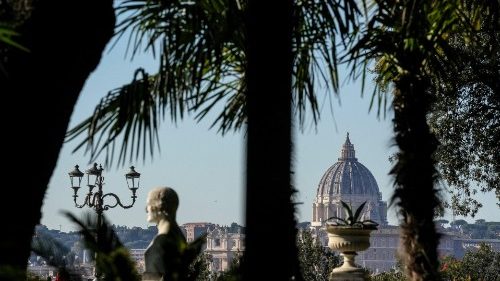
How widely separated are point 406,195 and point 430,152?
36 centimetres

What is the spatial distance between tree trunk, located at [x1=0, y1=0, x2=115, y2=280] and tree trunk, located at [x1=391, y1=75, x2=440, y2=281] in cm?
301

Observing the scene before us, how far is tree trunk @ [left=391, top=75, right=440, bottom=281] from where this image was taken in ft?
29.3

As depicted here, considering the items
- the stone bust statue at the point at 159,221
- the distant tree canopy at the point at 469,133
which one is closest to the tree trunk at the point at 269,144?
the stone bust statue at the point at 159,221

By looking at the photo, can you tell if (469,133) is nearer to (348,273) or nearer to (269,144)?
(348,273)

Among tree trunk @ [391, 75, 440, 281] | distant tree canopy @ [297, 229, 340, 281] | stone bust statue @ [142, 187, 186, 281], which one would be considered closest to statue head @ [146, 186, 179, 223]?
stone bust statue @ [142, 187, 186, 281]

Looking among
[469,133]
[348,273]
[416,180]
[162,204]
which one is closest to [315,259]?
[469,133]

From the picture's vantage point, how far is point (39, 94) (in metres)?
6.36

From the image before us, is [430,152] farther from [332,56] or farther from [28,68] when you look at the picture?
[28,68]

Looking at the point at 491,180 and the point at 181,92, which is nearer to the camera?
the point at 181,92

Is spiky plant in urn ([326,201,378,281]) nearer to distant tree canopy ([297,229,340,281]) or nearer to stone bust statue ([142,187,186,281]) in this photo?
stone bust statue ([142,187,186,281])

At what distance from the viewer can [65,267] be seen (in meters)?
6.15

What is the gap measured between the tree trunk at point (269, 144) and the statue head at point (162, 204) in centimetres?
204

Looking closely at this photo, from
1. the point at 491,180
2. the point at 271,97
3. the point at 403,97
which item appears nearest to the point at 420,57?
the point at 403,97

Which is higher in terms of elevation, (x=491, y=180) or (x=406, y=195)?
(x=491, y=180)
